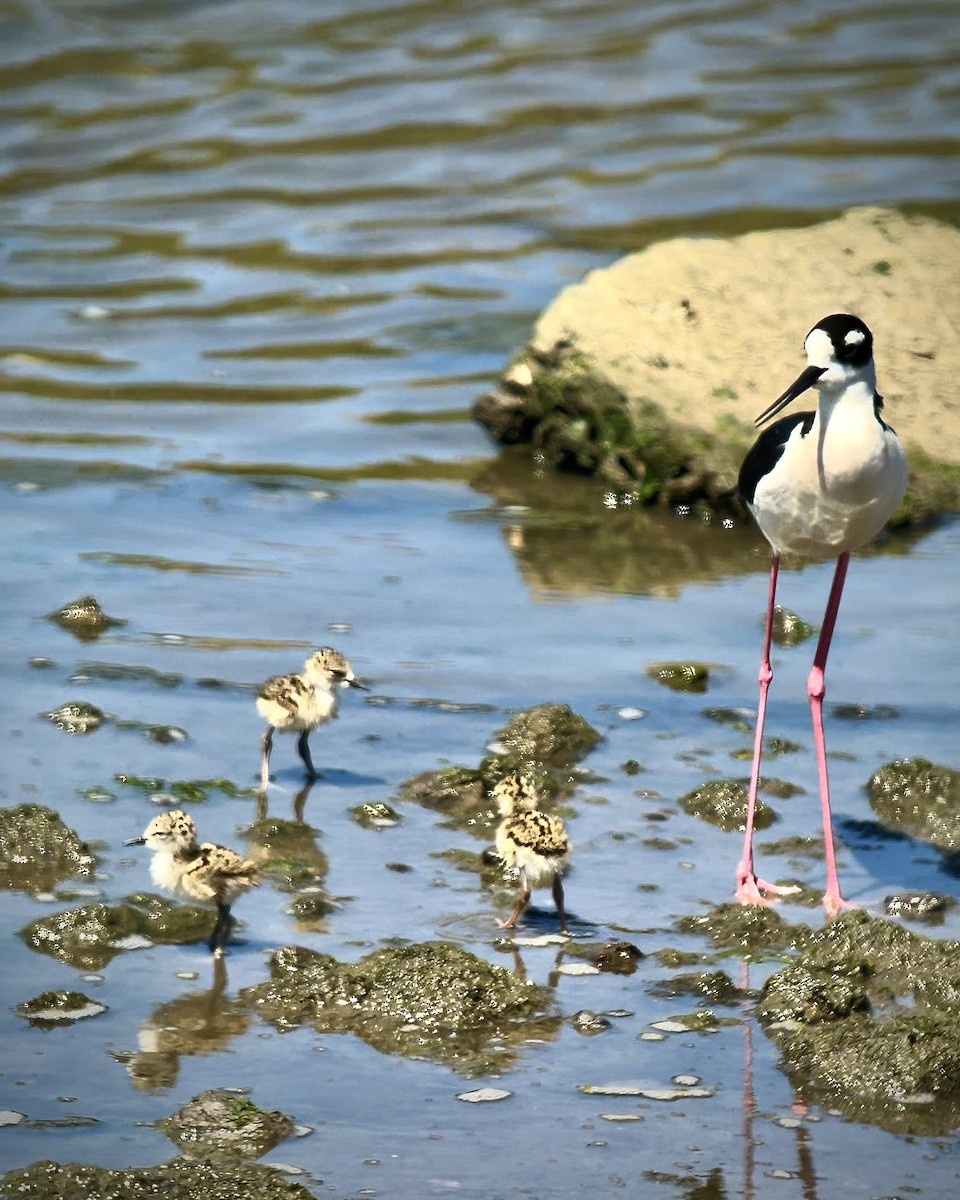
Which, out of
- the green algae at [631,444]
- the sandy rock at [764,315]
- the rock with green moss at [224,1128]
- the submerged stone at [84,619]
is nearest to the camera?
the rock with green moss at [224,1128]

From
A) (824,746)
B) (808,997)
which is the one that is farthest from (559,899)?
(824,746)

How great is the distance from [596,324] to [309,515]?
201 cm

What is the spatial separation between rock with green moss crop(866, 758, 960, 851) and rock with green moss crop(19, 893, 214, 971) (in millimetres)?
2455

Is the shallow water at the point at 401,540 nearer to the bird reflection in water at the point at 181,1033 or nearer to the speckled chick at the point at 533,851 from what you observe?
the bird reflection in water at the point at 181,1033

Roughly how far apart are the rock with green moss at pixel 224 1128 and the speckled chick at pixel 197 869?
1.02 metres

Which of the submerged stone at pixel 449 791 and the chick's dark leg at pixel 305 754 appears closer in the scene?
the submerged stone at pixel 449 791

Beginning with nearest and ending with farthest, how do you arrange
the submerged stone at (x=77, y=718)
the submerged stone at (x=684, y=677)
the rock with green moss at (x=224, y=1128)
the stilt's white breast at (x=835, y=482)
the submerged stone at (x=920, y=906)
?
the rock with green moss at (x=224, y=1128)
the submerged stone at (x=920, y=906)
the stilt's white breast at (x=835, y=482)
the submerged stone at (x=77, y=718)
the submerged stone at (x=684, y=677)

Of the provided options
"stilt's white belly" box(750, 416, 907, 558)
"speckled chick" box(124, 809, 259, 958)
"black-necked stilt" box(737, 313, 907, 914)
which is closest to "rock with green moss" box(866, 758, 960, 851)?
"black-necked stilt" box(737, 313, 907, 914)

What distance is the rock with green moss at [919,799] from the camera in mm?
7155

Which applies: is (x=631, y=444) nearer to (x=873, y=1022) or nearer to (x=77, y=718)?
→ (x=77, y=718)

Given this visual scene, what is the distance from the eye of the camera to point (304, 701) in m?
7.56

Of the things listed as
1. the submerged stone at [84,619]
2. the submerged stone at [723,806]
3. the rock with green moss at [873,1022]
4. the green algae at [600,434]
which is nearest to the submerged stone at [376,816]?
the submerged stone at [723,806]

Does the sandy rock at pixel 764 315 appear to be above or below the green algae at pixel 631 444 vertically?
above

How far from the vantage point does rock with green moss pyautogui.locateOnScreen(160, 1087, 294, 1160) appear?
499 centimetres
